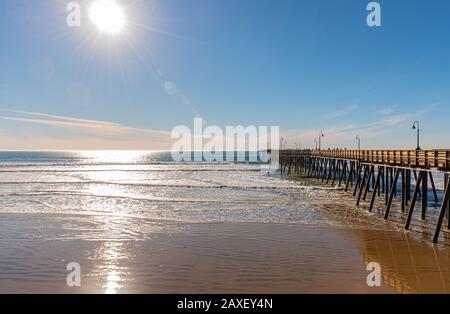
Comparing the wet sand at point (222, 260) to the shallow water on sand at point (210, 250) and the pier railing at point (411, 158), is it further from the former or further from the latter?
the pier railing at point (411, 158)

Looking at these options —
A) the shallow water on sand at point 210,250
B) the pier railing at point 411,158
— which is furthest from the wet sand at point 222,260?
the pier railing at point 411,158

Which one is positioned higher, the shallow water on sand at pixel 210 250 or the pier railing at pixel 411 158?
the pier railing at pixel 411 158

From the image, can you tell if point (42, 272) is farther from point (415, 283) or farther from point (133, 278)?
point (415, 283)

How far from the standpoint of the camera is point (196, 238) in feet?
50.0

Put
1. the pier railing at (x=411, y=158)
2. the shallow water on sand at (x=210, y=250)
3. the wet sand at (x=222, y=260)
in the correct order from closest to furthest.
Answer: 1. the wet sand at (x=222, y=260)
2. the shallow water on sand at (x=210, y=250)
3. the pier railing at (x=411, y=158)

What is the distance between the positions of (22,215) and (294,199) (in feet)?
57.2

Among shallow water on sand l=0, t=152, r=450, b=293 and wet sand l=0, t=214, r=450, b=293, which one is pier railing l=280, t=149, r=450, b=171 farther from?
wet sand l=0, t=214, r=450, b=293

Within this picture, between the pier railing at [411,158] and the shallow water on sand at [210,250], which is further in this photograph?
the pier railing at [411,158]

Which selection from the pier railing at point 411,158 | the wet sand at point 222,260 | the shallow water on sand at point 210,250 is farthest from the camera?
the pier railing at point 411,158

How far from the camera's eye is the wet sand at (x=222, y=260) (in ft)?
31.8

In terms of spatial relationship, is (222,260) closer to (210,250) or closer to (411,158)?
(210,250)

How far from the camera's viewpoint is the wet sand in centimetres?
969

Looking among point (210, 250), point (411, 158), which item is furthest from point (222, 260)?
point (411, 158)
